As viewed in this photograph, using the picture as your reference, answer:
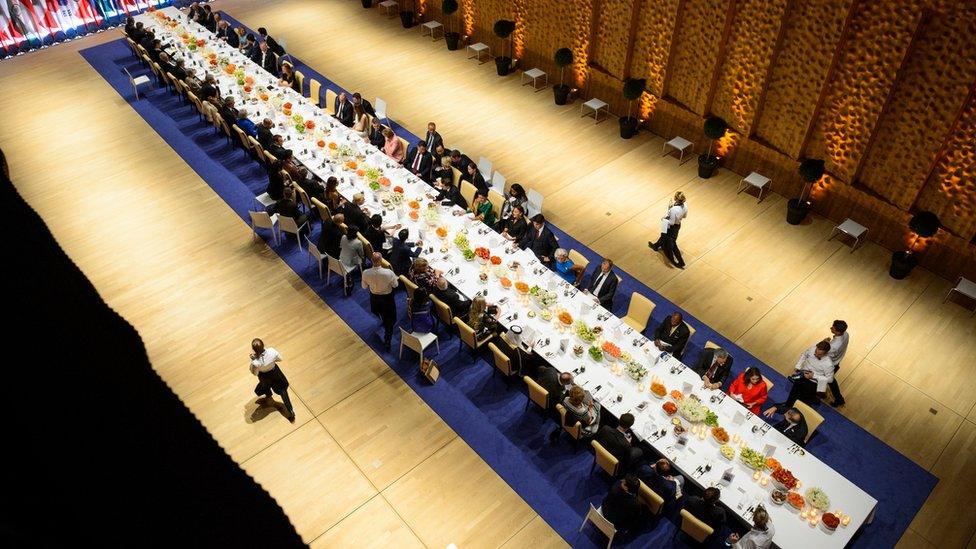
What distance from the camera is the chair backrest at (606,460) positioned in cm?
722

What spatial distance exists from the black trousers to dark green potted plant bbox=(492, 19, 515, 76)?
8.77 m

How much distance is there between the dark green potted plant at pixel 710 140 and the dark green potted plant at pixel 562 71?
3.34 meters

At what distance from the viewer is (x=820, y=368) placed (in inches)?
326

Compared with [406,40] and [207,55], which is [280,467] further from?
[406,40]

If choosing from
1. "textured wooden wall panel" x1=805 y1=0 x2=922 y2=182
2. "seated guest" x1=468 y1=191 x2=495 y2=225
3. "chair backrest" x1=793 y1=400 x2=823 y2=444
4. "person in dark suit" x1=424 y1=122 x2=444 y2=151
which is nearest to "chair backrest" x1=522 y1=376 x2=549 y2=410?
"chair backrest" x1=793 y1=400 x2=823 y2=444

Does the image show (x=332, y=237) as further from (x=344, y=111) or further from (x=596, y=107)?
(x=596, y=107)

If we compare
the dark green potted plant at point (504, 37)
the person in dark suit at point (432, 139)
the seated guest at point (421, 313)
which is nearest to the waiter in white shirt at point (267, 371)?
the seated guest at point (421, 313)

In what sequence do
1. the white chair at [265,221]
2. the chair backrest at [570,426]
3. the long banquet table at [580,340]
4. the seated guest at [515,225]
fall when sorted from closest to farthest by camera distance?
the long banquet table at [580,340] < the chair backrest at [570,426] < the seated guest at [515,225] < the white chair at [265,221]

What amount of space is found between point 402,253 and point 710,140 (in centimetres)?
697

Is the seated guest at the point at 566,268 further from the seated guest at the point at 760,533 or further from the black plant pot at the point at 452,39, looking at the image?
the black plant pot at the point at 452,39

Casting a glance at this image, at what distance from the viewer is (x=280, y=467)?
8055mm

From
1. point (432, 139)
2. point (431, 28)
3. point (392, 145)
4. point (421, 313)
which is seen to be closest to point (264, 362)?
point (421, 313)

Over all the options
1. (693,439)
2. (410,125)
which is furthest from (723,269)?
(410,125)

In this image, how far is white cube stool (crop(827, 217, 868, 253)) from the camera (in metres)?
10.9
